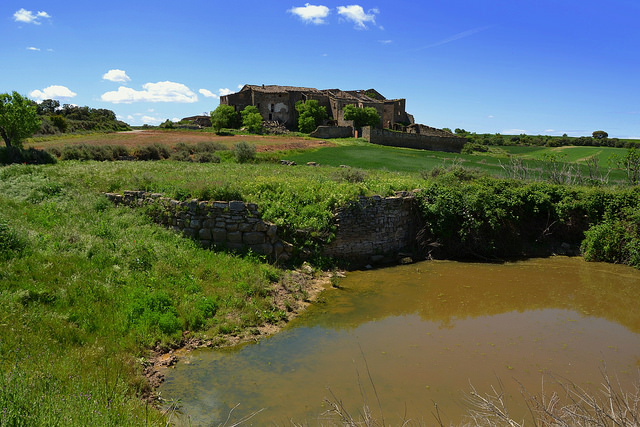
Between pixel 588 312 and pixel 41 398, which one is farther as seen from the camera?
pixel 588 312

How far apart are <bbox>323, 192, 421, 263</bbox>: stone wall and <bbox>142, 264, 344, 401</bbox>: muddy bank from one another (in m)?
1.31

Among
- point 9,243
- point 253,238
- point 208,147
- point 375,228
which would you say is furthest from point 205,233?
point 208,147

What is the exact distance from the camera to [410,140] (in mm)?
53250

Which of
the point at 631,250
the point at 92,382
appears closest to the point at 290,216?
the point at 92,382

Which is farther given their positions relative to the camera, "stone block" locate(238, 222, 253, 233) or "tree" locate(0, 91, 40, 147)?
"tree" locate(0, 91, 40, 147)

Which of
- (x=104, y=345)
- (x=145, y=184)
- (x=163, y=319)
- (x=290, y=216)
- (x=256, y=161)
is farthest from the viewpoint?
(x=256, y=161)

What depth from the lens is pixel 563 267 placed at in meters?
15.4

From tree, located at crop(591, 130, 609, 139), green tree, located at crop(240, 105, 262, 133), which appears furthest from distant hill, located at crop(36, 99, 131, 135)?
tree, located at crop(591, 130, 609, 139)

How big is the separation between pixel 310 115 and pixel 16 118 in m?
48.1

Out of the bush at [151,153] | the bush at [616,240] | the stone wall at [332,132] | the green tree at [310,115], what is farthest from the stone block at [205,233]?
the green tree at [310,115]

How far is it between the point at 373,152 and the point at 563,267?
26.3m

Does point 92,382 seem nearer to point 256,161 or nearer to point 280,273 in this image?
point 280,273

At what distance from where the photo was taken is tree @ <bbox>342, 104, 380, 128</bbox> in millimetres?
63094

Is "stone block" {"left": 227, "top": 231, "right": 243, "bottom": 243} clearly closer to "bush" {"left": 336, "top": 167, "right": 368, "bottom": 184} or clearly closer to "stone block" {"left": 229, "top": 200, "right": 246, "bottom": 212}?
"stone block" {"left": 229, "top": 200, "right": 246, "bottom": 212}
